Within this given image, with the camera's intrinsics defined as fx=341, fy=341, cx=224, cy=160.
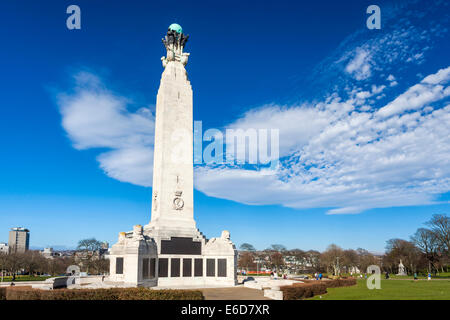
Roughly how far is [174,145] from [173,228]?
988 cm

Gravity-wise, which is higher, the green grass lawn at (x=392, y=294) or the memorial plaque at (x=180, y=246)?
the memorial plaque at (x=180, y=246)

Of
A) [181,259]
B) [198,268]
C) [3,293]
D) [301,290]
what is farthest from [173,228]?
[3,293]

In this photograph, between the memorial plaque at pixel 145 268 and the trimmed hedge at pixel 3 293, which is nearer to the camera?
the trimmed hedge at pixel 3 293

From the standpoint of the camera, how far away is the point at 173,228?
123 feet

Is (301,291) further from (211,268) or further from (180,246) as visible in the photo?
(180,246)

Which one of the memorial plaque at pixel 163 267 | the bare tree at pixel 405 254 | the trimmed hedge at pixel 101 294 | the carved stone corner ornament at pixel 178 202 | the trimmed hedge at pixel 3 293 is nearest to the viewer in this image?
the trimmed hedge at pixel 101 294

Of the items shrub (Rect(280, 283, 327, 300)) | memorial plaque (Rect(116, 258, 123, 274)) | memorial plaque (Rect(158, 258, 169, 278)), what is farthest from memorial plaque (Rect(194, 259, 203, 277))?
shrub (Rect(280, 283, 327, 300))

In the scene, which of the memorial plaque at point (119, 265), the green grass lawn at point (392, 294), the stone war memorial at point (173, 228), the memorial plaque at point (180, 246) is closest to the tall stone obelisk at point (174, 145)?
the stone war memorial at point (173, 228)

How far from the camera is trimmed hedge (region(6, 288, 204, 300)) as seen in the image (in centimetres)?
2145

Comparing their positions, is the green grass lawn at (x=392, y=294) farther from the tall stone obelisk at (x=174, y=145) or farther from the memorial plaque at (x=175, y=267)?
the tall stone obelisk at (x=174, y=145)

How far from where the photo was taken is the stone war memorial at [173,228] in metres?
33.8

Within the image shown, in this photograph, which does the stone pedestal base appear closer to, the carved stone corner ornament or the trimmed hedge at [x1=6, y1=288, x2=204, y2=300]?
the carved stone corner ornament
